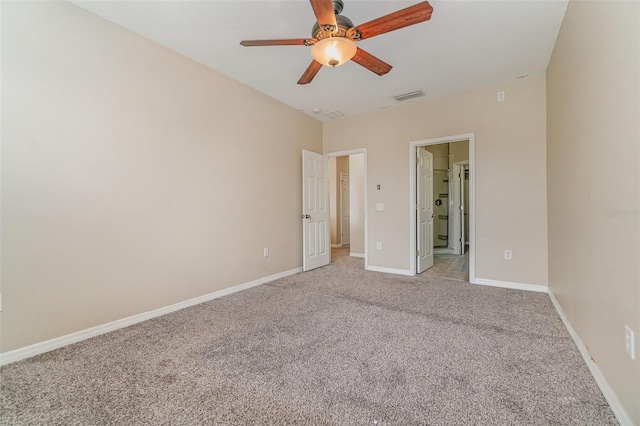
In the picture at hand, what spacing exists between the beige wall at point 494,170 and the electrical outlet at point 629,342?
7.86 feet

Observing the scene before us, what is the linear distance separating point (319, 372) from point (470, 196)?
3.18 metres

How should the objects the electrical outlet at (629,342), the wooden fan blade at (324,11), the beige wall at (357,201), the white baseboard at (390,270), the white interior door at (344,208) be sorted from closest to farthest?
1. the electrical outlet at (629,342)
2. the wooden fan blade at (324,11)
3. the white baseboard at (390,270)
4. the beige wall at (357,201)
5. the white interior door at (344,208)

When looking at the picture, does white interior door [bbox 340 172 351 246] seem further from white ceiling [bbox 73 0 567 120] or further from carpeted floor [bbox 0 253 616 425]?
carpeted floor [bbox 0 253 616 425]

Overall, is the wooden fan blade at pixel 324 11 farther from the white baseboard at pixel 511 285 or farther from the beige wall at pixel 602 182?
the white baseboard at pixel 511 285

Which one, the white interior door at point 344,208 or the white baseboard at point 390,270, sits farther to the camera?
the white interior door at point 344,208

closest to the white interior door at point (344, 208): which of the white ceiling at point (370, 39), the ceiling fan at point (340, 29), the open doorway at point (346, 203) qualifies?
the open doorway at point (346, 203)

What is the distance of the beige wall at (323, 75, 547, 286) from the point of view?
3.30 m

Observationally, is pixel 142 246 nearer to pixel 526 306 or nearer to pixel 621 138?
pixel 621 138

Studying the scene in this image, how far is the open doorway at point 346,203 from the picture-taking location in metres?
6.11

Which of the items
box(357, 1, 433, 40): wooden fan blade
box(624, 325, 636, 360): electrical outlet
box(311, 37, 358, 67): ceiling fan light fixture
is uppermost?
box(357, 1, 433, 40): wooden fan blade

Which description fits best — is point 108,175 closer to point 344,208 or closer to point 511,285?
point 511,285

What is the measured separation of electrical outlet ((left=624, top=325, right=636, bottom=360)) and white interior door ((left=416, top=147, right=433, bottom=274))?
3001mm

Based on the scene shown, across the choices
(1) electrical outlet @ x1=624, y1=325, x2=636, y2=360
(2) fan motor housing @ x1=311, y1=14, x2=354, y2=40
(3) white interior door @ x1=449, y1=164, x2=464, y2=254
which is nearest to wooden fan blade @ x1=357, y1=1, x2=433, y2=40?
(2) fan motor housing @ x1=311, y1=14, x2=354, y2=40

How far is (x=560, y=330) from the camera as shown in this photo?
2221 mm
